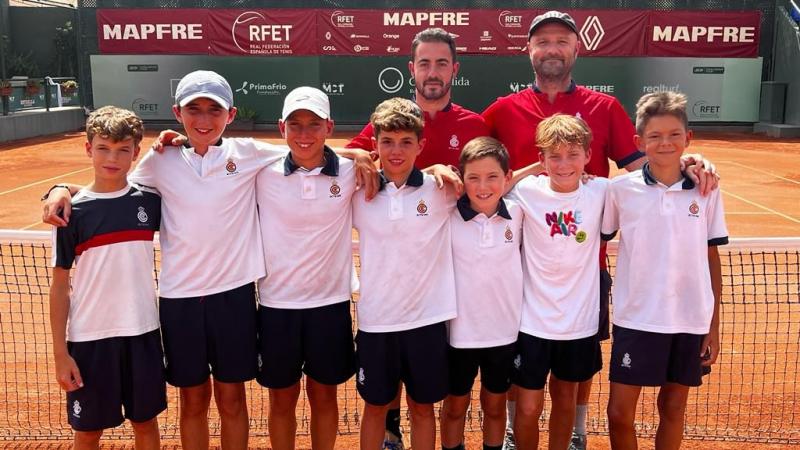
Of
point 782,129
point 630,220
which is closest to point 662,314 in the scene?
point 630,220

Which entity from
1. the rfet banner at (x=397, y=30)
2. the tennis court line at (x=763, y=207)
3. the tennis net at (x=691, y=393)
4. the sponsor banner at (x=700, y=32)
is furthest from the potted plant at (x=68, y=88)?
the tennis court line at (x=763, y=207)

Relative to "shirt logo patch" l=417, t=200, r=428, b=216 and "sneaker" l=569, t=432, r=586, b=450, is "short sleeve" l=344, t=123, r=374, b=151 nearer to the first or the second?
"shirt logo patch" l=417, t=200, r=428, b=216

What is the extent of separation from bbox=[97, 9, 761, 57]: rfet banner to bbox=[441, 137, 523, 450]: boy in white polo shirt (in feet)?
65.2

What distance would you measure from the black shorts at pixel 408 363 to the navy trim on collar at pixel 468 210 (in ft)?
1.60

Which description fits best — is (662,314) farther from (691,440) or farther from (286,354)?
(286,354)

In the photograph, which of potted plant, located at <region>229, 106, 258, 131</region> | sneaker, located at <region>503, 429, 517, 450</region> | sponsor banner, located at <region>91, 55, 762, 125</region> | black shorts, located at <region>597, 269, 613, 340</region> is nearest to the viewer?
black shorts, located at <region>597, 269, 613, 340</region>

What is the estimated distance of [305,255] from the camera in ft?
10.4

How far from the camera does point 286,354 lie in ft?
10.6

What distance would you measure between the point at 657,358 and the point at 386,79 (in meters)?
20.3

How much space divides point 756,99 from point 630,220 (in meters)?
22.6

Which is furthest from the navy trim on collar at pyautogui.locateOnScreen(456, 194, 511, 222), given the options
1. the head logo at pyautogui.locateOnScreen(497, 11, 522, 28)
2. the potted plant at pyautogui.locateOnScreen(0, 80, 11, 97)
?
the head logo at pyautogui.locateOnScreen(497, 11, 522, 28)

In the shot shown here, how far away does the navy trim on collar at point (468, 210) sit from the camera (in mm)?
3160

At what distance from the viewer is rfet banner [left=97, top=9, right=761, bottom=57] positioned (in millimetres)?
22406

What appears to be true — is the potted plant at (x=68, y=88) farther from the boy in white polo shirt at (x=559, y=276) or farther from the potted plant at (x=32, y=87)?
the boy in white polo shirt at (x=559, y=276)
